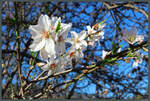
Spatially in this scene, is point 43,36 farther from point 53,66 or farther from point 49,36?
point 53,66

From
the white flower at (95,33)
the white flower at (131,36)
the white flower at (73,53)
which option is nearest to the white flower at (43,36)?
the white flower at (73,53)

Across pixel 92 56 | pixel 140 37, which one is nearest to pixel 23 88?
pixel 140 37

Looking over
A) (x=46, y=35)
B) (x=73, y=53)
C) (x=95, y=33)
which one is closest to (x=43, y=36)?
(x=46, y=35)

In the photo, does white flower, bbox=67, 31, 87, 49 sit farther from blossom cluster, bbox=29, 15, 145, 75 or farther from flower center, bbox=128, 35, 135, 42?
flower center, bbox=128, 35, 135, 42

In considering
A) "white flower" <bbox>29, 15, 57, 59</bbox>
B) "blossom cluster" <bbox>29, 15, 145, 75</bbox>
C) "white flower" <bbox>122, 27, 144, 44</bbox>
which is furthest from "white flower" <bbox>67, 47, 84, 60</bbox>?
"white flower" <bbox>122, 27, 144, 44</bbox>

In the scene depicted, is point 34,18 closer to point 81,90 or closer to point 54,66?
point 81,90

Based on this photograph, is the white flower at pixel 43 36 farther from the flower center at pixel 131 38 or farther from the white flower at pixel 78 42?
the flower center at pixel 131 38

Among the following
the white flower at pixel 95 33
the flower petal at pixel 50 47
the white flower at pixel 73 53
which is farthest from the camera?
the white flower at pixel 95 33

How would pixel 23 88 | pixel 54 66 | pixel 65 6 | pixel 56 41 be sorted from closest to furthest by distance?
pixel 56 41
pixel 54 66
pixel 23 88
pixel 65 6
